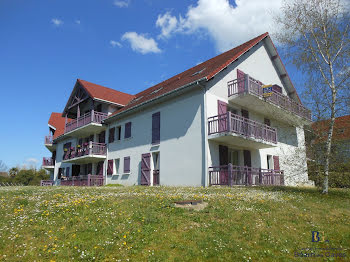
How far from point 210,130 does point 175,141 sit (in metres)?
2.69

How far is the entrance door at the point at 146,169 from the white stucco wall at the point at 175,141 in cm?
46

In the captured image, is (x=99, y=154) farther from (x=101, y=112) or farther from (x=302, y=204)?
(x=302, y=204)

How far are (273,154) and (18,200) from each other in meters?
18.3

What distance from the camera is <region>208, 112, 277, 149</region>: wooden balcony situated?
1493 cm

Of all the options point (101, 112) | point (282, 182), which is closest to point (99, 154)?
point (101, 112)

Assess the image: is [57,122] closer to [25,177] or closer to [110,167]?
[25,177]

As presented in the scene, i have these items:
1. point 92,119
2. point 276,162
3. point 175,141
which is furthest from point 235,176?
point 92,119

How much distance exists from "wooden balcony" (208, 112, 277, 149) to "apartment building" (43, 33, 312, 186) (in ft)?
0.18

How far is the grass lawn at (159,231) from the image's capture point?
4.80 metres

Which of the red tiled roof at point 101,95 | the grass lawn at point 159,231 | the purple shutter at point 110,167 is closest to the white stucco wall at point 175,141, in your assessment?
the purple shutter at point 110,167

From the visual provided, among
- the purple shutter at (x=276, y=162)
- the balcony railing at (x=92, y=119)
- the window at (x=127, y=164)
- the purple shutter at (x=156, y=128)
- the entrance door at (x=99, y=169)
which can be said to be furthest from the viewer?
the entrance door at (x=99, y=169)

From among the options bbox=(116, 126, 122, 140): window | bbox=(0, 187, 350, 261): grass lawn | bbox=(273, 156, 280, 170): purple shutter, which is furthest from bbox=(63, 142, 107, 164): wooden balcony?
bbox=(0, 187, 350, 261): grass lawn

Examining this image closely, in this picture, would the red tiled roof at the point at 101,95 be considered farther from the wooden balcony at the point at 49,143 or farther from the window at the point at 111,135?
the wooden balcony at the point at 49,143

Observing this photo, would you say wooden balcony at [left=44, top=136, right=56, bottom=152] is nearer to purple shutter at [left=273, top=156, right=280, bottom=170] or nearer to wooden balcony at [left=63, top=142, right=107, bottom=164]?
wooden balcony at [left=63, top=142, right=107, bottom=164]
